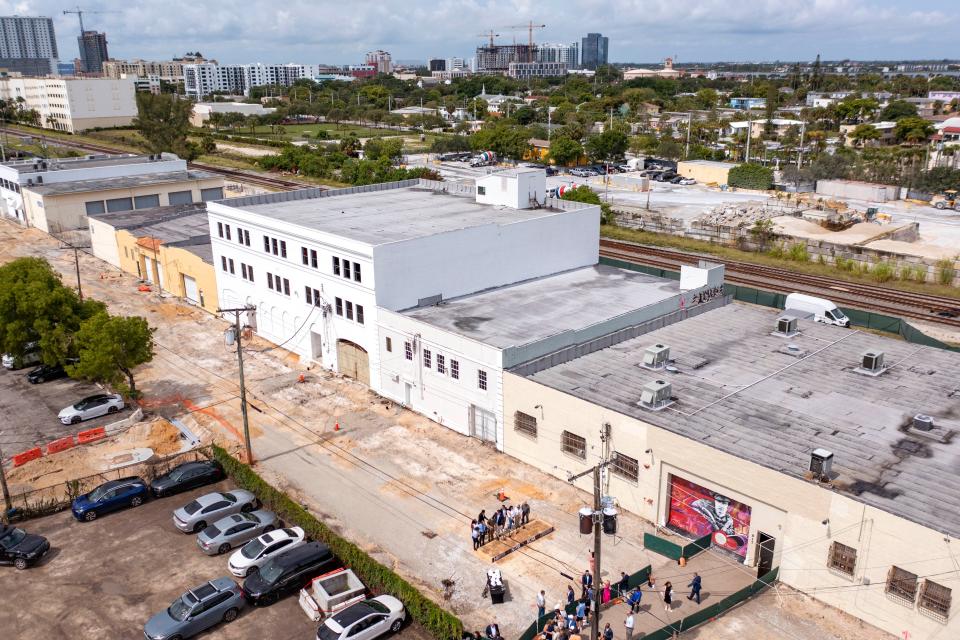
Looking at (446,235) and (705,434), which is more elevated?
(446,235)

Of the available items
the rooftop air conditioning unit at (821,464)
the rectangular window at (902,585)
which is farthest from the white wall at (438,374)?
the rectangular window at (902,585)

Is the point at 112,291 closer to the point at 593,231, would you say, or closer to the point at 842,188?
the point at 593,231

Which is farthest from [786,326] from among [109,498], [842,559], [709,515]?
[109,498]

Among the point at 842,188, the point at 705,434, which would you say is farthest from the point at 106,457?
the point at 842,188

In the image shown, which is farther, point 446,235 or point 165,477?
point 446,235

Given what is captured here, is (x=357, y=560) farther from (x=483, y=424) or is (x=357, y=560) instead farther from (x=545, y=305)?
(x=545, y=305)

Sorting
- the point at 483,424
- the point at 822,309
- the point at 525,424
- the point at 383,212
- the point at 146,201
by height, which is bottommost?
the point at 483,424

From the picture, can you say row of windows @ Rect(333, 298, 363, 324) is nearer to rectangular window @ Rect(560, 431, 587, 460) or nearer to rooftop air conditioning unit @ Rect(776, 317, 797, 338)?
rectangular window @ Rect(560, 431, 587, 460)
